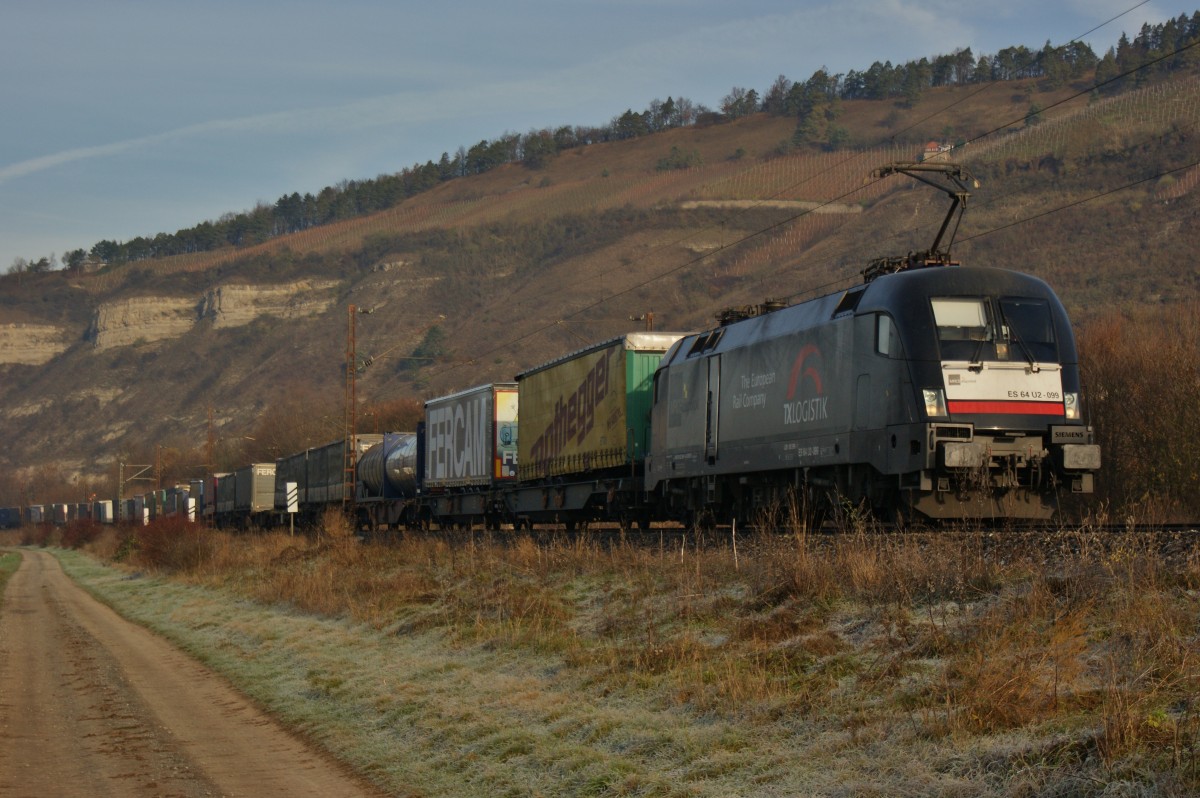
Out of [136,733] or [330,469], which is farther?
[330,469]

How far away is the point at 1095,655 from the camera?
9492 millimetres

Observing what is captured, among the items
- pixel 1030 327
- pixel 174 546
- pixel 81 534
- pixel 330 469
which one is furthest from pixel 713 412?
pixel 81 534

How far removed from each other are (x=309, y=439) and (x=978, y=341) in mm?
99895

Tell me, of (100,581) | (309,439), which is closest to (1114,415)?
(100,581)

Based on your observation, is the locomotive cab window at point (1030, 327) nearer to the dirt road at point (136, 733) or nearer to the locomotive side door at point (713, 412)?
the locomotive side door at point (713, 412)

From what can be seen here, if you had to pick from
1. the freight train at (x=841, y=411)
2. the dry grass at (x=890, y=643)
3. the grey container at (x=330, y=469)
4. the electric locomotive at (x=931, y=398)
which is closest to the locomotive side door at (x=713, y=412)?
the freight train at (x=841, y=411)

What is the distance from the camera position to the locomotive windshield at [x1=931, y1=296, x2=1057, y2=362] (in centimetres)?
1811

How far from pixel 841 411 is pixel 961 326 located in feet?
7.51

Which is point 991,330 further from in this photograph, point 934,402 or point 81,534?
point 81,534

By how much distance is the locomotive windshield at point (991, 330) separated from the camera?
18.1 metres

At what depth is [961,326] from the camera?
1827 centimetres

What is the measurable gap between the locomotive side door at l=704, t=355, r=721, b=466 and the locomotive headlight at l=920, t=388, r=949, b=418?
251 inches

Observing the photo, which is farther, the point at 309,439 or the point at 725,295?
the point at 725,295

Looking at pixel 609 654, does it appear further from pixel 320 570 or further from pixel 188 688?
pixel 320 570
